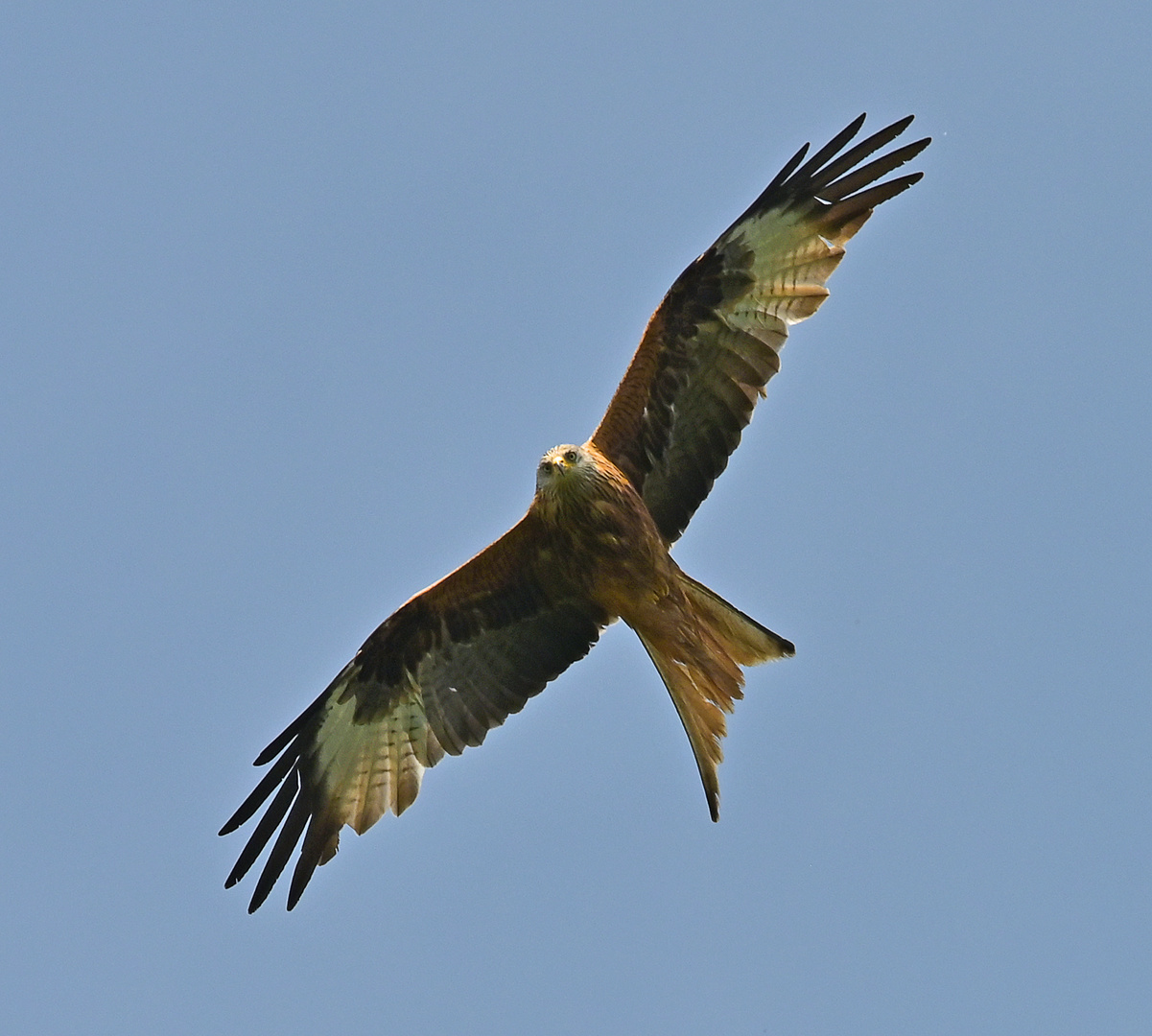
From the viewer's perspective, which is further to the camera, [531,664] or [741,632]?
[531,664]

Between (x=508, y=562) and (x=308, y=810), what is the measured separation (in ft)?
6.94

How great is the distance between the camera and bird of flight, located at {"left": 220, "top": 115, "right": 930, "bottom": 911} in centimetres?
926

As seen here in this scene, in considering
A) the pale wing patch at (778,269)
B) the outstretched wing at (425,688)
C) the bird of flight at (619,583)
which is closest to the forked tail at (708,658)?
the bird of flight at (619,583)

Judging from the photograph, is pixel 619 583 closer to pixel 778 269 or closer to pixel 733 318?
pixel 733 318

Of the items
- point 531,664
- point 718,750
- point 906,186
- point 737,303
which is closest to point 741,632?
point 718,750

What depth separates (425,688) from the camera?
32.8ft

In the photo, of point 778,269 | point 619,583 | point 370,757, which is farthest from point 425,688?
point 778,269

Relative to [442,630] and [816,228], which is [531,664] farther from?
[816,228]

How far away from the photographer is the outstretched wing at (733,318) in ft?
31.4

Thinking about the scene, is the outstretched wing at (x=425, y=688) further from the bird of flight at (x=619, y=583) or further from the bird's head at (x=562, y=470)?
the bird's head at (x=562, y=470)

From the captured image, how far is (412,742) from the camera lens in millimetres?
9969

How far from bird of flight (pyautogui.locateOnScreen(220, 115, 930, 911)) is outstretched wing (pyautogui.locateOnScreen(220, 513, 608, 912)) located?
0.01 m

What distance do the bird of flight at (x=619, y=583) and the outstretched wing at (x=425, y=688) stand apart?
0.01 meters

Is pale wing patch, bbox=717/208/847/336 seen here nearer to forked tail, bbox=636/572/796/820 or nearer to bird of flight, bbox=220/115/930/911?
bird of flight, bbox=220/115/930/911
